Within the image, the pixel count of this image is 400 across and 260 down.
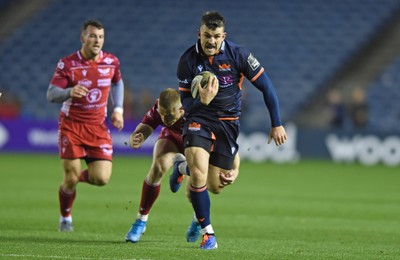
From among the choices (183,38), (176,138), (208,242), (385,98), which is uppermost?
(176,138)

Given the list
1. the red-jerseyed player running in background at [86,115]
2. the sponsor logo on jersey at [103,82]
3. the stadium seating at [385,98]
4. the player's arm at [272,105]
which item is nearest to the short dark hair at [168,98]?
the player's arm at [272,105]

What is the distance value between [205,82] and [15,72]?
23536 mm

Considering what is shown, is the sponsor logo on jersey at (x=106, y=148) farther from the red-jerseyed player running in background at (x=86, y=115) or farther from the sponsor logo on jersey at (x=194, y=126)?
the sponsor logo on jersey at (x=194, y=126)

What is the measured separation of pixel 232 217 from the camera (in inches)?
504

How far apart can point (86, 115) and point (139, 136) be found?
165 cm

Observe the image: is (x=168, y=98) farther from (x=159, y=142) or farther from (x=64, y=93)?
(x=64, y=93)

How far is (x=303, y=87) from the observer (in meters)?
30.0

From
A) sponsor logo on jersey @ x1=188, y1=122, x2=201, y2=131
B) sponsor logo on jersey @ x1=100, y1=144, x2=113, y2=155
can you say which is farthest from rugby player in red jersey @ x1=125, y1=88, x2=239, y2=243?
sponsor logo on jersey @ x1=100, y1=144, x2=113, y2=155

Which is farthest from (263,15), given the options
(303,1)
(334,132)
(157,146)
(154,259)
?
(154,259)

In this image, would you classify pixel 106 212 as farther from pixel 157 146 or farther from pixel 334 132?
pixel 334 132

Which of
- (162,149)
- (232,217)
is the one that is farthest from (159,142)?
(232,217)

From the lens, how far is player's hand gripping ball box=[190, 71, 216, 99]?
8.55 metres

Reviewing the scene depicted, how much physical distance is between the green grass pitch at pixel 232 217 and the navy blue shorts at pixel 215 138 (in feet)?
2.92

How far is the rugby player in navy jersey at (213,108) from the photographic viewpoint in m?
8.65
